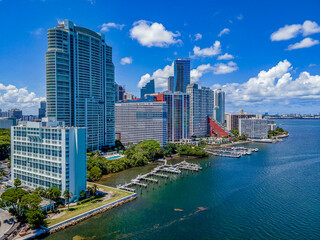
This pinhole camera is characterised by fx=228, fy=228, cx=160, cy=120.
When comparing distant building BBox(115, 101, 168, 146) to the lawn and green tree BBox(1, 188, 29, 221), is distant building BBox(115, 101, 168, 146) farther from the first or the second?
green tree BBox(1, 188, 29, 221)

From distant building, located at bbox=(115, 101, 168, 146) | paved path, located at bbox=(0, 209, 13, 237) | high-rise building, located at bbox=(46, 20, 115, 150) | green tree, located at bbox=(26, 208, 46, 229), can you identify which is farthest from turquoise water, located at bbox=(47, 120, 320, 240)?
distant building, located at bbox=(115, 101, 168, 146)

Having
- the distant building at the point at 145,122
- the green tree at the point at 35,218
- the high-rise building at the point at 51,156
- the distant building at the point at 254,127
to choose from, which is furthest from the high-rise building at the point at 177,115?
the green tree at the point at 35,218

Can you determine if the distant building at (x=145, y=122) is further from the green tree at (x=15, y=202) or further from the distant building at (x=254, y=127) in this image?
the distant building at (x=254, y=127)

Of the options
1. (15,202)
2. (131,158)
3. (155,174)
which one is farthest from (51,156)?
(131,158)

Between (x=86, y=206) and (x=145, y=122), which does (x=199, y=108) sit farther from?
(x=86, y=206)

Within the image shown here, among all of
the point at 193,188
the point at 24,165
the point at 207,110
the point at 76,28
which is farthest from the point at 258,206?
the point at 207,110

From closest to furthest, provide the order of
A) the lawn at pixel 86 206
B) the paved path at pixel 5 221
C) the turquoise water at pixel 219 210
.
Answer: the paved path at pixel 5 221
the turquoise water at pixel 219 210
the lawn at pixel 86 206

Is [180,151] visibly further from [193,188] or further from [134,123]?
[193,188]
